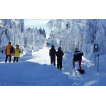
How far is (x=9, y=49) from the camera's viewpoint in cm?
722

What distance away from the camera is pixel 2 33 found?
1827cm

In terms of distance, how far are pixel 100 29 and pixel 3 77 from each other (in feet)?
49.2
